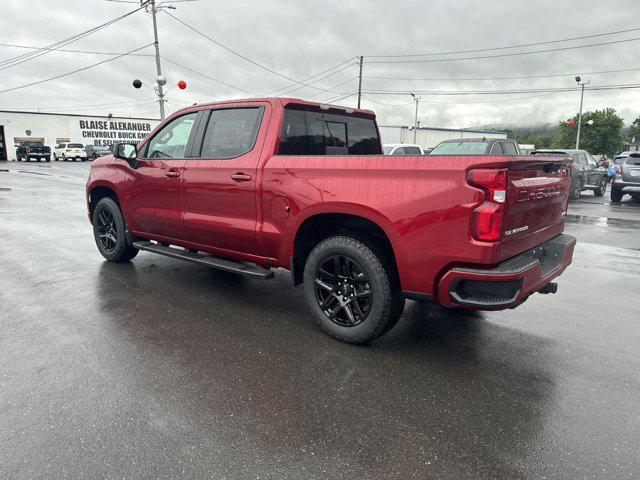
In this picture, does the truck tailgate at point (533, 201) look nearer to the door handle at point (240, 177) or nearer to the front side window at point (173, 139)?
the door handle at point (240, 177)

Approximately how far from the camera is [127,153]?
5.41 metres

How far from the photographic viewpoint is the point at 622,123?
3900 inches

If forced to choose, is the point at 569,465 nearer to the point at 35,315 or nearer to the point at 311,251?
the point at 311,251

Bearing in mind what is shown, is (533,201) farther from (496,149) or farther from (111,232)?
(496,149)

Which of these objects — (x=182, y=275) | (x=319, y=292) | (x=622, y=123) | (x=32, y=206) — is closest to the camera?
(x=319, y=292)

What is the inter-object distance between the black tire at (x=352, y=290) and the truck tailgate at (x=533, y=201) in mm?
879

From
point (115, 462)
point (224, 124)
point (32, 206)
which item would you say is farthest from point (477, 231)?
point (32, 206)

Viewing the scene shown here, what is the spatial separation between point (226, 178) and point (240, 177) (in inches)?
8.0

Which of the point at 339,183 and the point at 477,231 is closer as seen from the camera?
the point at 477,231

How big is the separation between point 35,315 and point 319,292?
266 centimetres

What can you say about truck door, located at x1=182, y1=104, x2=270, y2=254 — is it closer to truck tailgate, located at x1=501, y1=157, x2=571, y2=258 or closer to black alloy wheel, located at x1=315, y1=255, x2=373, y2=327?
black alloy wheel, located at x1=315, y1=255, x2=373, y2=327

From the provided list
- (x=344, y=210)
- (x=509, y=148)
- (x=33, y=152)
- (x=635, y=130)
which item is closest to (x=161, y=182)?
(x=344, y=210)

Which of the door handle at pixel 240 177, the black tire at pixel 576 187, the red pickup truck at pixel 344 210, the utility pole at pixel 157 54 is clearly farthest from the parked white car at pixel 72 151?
the door handle at pixel 240 177

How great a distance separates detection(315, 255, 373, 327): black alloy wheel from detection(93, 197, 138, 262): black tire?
3.24 metres
